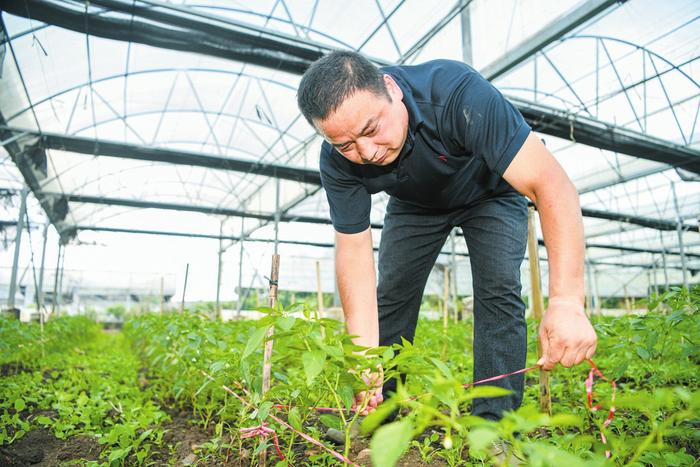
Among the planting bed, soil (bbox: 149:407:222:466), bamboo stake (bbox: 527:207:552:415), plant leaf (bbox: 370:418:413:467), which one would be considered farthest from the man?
soil (bbox: 149:407:222:466)

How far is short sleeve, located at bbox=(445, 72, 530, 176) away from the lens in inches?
51.6

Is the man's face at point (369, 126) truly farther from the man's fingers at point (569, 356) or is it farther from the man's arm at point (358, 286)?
the man's fingers at point (569, 356)

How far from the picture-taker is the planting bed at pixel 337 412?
0.63m

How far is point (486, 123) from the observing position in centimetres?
136

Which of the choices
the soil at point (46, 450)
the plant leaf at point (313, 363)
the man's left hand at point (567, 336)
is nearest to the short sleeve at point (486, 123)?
the man's left hand at point (567, 336)

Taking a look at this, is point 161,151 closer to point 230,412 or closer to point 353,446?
point 230,412

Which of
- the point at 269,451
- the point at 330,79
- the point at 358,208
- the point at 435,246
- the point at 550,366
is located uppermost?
the point at 330,79

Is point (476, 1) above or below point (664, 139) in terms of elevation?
above

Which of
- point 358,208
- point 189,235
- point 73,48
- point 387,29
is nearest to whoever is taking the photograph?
point 358,208

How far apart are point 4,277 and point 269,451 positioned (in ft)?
73.5

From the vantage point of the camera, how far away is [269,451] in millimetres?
1906

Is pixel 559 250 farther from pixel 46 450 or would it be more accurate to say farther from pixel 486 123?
pixel 46 450

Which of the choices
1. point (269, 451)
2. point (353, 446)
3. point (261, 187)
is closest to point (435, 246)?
point (353, 446)

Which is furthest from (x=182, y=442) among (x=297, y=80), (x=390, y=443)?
(x=297, y=80)
